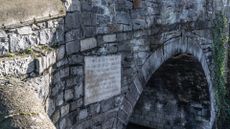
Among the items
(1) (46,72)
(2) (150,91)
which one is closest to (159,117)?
(2) (150,91)

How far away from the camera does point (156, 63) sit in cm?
584

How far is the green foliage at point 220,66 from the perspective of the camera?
7992mm

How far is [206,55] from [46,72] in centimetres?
470

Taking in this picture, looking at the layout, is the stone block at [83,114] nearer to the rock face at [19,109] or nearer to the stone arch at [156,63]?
the stone arch at [156,63]

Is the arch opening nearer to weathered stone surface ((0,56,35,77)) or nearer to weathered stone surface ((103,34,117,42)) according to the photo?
weathered stone surface ((103,34,117,42))

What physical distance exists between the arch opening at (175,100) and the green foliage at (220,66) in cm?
40

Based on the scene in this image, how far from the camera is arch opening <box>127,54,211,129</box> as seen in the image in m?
8.04

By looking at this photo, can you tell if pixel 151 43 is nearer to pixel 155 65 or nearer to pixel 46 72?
pixel 155 65

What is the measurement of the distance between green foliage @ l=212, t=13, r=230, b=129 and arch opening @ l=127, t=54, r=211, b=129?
40 centimetres

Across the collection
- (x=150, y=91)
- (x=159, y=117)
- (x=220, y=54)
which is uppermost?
(x=220, y=54)

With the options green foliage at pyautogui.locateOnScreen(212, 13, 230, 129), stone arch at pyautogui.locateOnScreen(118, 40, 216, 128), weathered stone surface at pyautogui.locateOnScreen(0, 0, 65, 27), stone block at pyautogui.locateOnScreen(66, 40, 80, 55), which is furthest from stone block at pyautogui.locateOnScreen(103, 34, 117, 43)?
green foliage at pyautogui.locateOnScreen(212, 13, 230, 129)

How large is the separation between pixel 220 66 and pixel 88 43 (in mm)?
4585

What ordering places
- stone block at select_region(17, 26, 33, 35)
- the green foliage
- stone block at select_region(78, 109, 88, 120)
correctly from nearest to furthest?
1. stone block at select_region(17, 26, 33, 35)
2. stone block at select_region(78, 109, 88, 120)
3. the green foliage

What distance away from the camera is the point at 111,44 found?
4.80 metres
